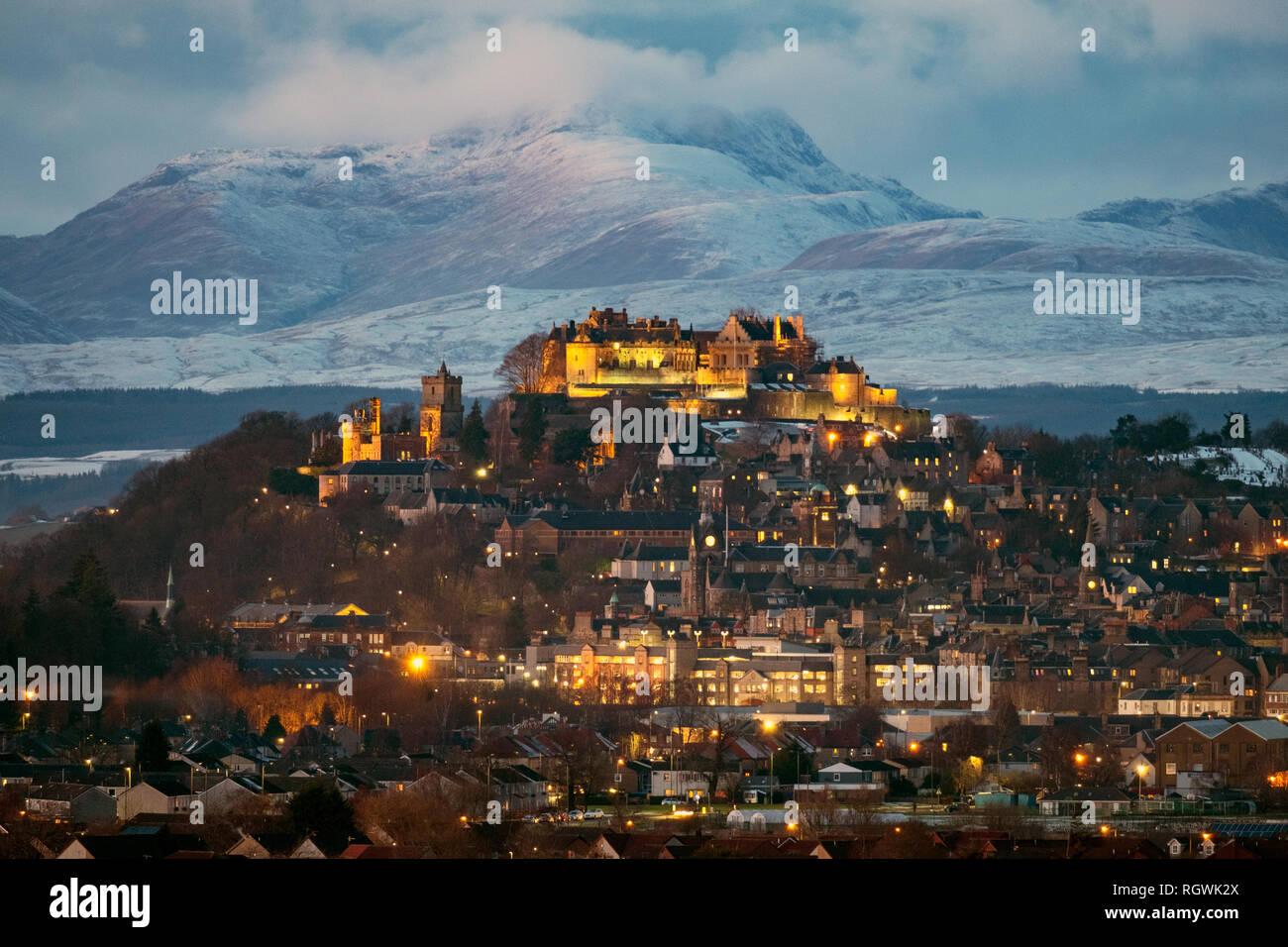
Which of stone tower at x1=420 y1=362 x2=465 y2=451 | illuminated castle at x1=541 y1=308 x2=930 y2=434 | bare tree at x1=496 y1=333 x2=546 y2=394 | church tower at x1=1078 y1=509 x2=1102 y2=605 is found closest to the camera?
church tower at x1=1078 y1=509 x2=1102 y2=605

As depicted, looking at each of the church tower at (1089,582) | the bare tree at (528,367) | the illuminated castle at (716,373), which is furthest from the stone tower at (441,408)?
the church tower at (1089,582)

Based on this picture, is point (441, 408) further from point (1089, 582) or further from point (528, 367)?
point (1089, 582)

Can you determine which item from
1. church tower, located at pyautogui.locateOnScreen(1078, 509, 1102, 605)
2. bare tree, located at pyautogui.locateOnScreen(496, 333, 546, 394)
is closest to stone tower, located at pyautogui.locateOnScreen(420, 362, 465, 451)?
bare tree, located at pyautogui.locateOnScreen(496, 333, 546, 394)

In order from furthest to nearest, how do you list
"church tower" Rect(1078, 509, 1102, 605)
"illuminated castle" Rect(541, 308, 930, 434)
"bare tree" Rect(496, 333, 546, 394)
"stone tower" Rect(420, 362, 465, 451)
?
"bare tree" Rect(496, 333, 546, 394), "illuminated castle" Rect(541, 308, 930, 434), "stone tower" Rect(420, 362, 465, 451), "church tower" Rect(1078, 509, 1102, 605)

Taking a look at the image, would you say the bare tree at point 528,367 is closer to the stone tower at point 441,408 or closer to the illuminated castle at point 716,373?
the illuminated castle at point 716,373

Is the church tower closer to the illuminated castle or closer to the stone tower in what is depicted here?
the illuminated castle

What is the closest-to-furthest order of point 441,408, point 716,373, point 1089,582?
point 1089,582 < point 441,408 < point 716,373

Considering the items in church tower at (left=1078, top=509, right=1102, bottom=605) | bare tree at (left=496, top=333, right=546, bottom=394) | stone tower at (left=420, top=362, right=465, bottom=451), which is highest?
bare tree at (left=496, top=333, right=546, bottom=394)

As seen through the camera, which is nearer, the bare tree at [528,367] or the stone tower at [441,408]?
the stone tower at [441,408]

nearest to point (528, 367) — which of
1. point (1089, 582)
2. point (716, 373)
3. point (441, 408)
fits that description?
point (441, 408)
